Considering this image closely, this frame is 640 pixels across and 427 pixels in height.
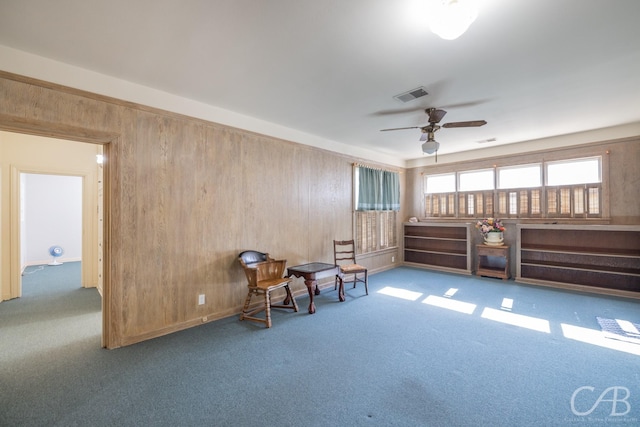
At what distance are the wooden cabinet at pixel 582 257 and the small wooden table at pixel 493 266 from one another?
0.63 ft

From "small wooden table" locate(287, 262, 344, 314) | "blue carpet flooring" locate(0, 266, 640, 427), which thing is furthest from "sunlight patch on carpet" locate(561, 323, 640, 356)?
"small wooden table" locate(287, 262, 344, 314)

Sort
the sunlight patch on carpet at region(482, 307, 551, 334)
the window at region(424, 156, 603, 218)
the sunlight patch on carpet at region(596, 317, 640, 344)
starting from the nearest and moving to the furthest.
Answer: the sunlight patch on carpet at region(596, 317, 640, 344), the sunlight patch on carpet at region(482, 307, 551, 334), the window at region(424, 156, 603, 218)

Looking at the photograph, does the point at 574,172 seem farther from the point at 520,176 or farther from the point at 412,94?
the point at 412,94

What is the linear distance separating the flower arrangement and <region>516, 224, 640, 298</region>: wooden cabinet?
349 mm

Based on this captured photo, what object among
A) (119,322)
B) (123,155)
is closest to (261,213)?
(123,155)

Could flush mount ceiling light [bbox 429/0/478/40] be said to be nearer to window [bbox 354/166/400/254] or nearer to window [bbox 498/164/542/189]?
window [bbox 354/166/400/254]

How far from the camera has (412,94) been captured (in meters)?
3.03

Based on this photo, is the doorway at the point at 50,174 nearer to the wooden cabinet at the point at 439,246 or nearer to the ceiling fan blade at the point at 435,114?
the ceiling fan blade at the point at 435,114

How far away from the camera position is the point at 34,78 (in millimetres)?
2275

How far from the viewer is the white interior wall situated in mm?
6805

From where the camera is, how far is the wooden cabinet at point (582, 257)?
427cm

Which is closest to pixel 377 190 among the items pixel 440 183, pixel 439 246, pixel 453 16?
pixel 440 183

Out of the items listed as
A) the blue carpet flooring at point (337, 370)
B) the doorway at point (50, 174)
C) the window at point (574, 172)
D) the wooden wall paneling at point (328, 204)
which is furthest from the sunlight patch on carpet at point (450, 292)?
the doorway at point (50, 174)

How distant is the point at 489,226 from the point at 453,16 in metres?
4.77
